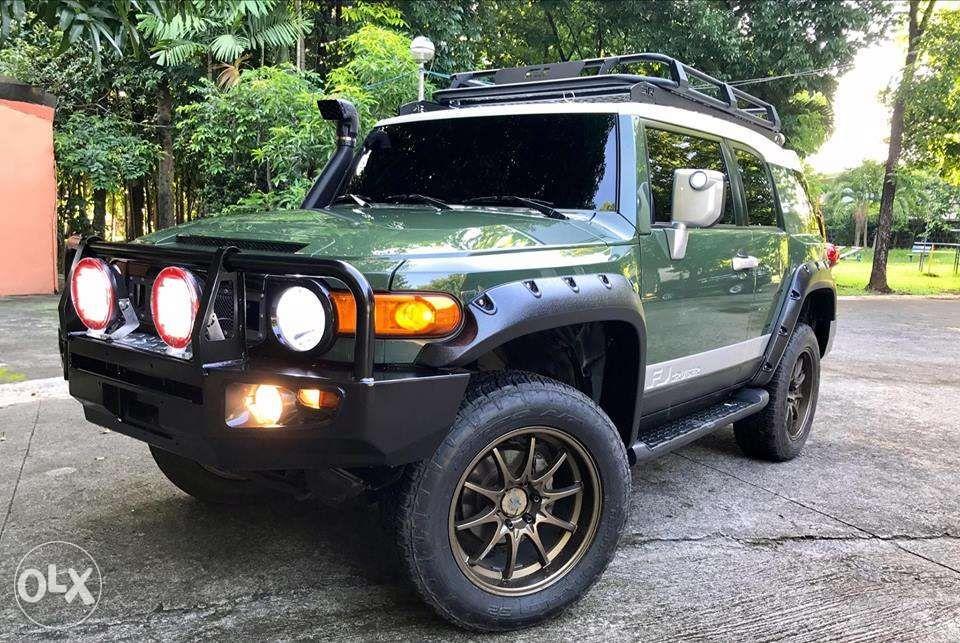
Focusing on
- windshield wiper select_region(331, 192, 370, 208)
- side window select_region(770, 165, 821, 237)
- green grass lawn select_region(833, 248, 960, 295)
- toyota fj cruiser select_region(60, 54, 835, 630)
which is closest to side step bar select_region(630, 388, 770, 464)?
toyota fj cruiser select_region(60, 54, 835, 630)

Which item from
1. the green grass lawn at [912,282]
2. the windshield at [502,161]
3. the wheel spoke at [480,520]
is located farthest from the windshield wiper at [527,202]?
the green grass lawn at [912,282]

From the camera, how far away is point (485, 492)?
2.55 meters

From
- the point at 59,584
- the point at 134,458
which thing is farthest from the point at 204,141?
the point at 59,584

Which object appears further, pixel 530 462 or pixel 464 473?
pixel 530 462

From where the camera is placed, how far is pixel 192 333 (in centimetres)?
221

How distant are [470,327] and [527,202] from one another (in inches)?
41.2

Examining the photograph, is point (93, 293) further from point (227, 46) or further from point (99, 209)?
point (99, 209)

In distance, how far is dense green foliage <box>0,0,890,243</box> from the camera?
970cm

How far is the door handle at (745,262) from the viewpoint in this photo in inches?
146

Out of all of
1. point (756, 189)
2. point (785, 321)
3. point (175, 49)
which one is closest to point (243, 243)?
point (756, 189)

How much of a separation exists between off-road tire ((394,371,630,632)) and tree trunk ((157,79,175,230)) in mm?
14613

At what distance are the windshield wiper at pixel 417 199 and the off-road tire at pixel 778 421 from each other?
227cm

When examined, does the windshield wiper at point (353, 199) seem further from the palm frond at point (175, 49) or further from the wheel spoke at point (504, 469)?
the palm frond at point (175, 49)

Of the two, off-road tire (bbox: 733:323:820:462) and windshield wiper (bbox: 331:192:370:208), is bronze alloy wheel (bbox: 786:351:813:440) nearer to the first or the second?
off-road tire (bbox: 733:323:820:462)
